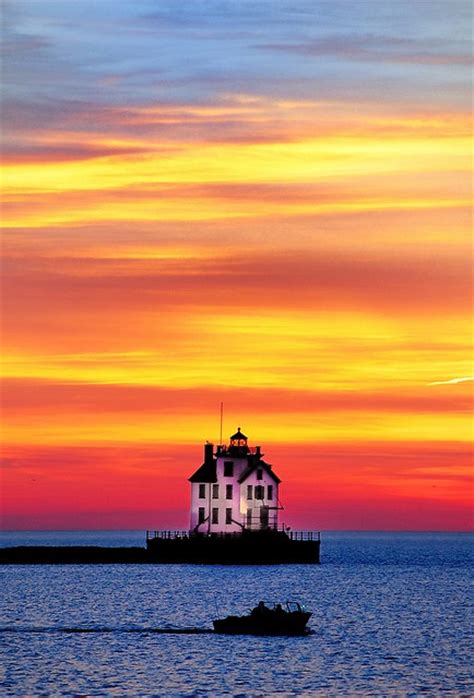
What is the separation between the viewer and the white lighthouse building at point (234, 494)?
446 feet

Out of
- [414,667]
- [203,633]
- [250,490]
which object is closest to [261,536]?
[250,490]

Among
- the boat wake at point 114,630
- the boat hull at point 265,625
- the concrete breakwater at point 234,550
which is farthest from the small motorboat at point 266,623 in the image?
the concrete breakwater at point 234,550

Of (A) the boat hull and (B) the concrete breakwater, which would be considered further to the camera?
(B) the concrete breakwater

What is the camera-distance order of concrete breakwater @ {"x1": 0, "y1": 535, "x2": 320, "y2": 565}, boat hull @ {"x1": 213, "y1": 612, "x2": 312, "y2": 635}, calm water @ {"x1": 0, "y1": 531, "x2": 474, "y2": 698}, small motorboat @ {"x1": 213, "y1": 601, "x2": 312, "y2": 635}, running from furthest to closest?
concrete breakwater @ {"x1": 0, "y1": 535, "x2": 320, "y2": 565} < boat hull @ {"x1": 213, "y1": 612, "x2": 312, "y2": 635} < small motorboat @ {"x1": 213, "y1": 601, "x2": 312, "y2": 635} < calm water @ {"x1": 0, "y1": 531, "x2": 474, "y2": 698}

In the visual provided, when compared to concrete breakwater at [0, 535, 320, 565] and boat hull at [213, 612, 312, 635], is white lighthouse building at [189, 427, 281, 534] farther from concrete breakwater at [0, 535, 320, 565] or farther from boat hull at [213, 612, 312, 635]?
boat hull at [213, 612, 312, 635]

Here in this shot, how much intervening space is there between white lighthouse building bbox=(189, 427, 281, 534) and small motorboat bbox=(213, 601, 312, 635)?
57695mm

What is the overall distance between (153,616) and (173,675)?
2915 centimetres

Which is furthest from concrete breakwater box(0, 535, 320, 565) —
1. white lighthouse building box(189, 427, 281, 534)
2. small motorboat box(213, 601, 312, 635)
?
small motorboat box(213, 601, 312, 635)

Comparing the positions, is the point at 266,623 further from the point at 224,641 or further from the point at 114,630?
the point at 114,630

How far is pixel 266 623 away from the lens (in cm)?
7569

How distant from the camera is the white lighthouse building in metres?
136

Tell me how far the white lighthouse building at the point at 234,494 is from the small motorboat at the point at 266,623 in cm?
5769

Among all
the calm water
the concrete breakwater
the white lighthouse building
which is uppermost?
the white lighthouse building

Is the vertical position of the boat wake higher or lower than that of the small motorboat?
lower
